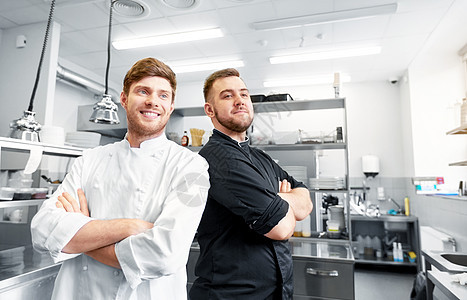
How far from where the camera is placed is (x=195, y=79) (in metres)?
5.32

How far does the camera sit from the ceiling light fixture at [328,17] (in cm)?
308

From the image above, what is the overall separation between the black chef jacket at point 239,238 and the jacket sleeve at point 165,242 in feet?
0.68

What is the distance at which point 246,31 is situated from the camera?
3.61 metres

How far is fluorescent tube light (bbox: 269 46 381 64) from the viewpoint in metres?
4.11

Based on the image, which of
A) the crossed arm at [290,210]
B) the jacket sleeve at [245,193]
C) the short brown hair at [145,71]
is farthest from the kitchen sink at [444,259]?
the short brown hair at [145,71]

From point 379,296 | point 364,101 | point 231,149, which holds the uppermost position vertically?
point 364,101

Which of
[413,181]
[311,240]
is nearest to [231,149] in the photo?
[311,240]

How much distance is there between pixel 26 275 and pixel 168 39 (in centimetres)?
301

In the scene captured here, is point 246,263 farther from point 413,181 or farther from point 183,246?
point 413,181

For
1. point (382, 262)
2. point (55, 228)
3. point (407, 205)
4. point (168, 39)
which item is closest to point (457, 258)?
point (55, 228)

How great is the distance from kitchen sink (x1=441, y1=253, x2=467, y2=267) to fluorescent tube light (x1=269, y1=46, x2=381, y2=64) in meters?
3.02

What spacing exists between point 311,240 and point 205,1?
8.30 ft

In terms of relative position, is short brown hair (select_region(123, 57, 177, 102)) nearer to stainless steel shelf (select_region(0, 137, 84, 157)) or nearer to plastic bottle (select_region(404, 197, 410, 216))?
stainless steel shelf (select_region(0, 137, 84, 157))

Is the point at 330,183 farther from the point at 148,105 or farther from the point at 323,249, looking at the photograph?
the point at 148,105
